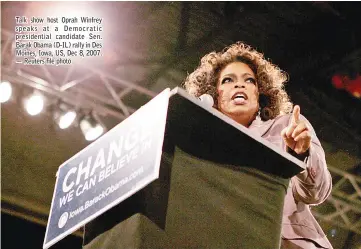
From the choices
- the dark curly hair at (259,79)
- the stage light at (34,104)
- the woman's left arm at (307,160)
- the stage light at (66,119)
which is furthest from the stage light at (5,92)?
the woman's left arm at (307,160)

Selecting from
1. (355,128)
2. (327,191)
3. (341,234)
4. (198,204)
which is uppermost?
(355,128)

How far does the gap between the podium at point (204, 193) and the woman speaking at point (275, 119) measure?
3.7 inches

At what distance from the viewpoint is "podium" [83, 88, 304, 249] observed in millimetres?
783

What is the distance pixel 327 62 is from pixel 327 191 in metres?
3.01

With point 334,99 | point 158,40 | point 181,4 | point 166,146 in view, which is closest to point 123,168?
point 166,146

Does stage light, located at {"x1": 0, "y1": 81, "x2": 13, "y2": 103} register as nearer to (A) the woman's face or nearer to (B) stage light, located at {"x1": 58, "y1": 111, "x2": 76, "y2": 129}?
(B) stage light, located at {"x1": 58, "y1": 111, "x2": 76, "y2": 129}

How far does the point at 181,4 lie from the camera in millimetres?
3768

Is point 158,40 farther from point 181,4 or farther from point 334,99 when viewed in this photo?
point 334,99

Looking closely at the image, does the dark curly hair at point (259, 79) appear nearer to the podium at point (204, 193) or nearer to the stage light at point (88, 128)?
the podium at point (204, 193)

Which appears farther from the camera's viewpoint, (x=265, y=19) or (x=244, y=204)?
(x=265, y=19)

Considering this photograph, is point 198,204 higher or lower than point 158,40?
lower

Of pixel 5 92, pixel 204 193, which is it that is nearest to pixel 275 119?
pixel 204 193

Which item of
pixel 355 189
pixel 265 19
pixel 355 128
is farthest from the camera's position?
pixel 355 189

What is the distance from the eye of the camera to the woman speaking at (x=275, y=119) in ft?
3.12
